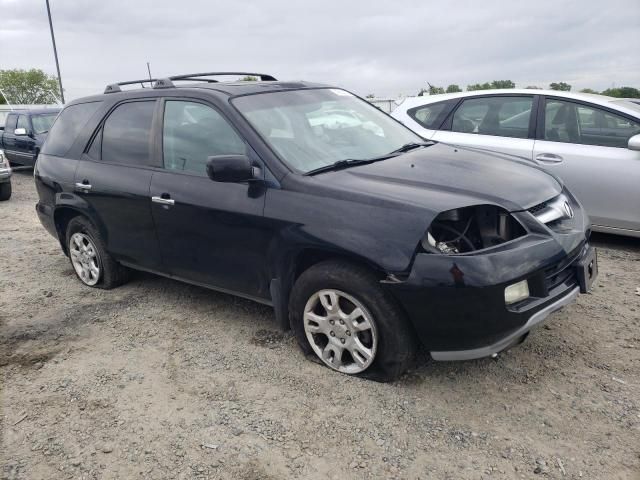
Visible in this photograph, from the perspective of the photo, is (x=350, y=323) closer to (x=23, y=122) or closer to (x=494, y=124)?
(x=494, y=124)

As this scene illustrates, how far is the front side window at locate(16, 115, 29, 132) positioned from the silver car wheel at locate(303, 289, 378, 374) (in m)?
11.6

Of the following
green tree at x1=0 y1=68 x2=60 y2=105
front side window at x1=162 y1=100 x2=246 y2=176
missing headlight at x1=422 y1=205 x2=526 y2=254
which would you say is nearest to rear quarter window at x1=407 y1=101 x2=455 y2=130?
front side window at x1=162 y1=100 x2=246 y2=176

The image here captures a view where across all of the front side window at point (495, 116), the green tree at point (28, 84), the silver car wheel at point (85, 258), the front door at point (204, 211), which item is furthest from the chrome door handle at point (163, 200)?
the green tree at point (28, 84)

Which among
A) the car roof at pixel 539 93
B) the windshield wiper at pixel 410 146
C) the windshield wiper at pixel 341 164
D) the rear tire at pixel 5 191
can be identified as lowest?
the rear tire at pixel 5 191

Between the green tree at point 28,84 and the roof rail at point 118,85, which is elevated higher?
the green tree at point 28,84

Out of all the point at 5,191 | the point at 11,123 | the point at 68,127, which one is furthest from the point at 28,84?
the point at 68,127

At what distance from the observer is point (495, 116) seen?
235 inches

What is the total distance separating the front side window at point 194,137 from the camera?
12.0 feet

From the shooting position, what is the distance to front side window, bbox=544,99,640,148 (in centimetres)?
528

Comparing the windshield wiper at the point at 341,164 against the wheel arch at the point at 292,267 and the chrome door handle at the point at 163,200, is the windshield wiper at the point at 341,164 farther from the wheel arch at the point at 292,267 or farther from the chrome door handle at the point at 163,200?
the chrome door handle at the point at 163,200

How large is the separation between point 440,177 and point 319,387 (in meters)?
1.43

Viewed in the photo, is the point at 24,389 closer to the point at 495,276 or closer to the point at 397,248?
the point at 397,248

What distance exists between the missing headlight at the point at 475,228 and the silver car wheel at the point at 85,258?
3237 millimetres

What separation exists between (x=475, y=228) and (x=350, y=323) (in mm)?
885
